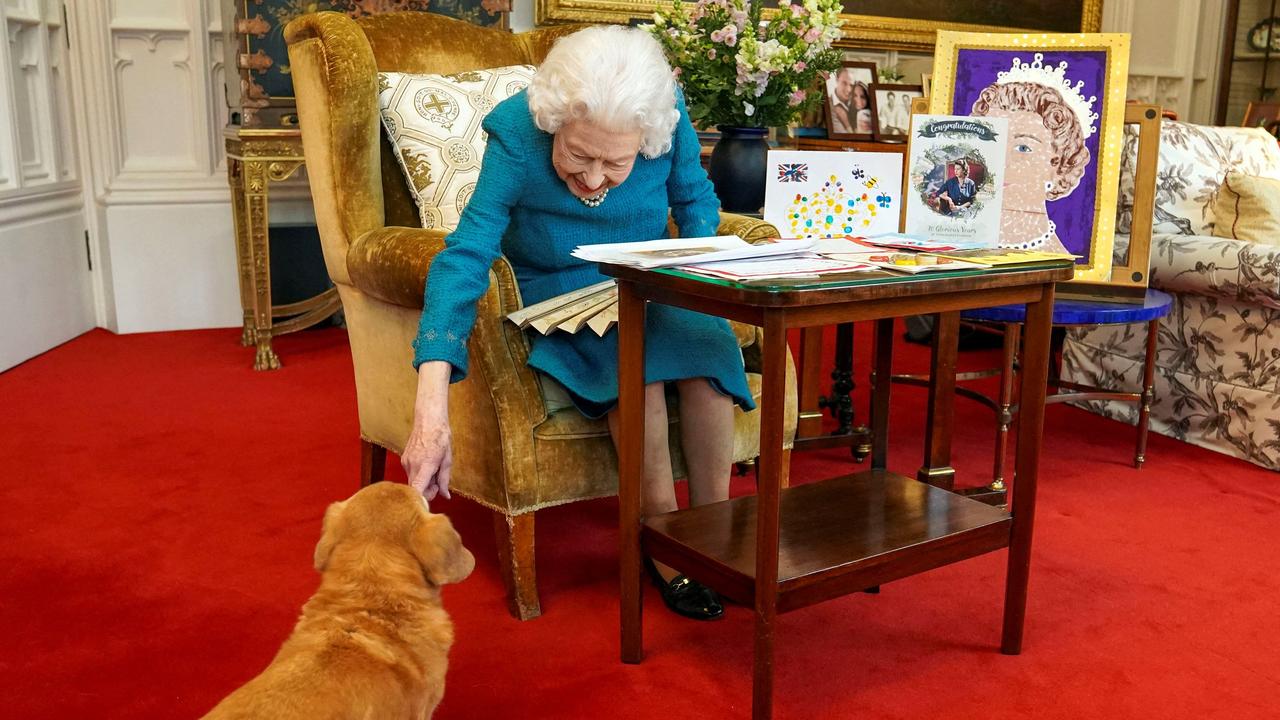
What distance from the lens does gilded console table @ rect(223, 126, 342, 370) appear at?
13.6ft

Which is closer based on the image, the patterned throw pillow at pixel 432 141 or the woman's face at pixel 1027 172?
the patterned throw pillow at pixel 432 141

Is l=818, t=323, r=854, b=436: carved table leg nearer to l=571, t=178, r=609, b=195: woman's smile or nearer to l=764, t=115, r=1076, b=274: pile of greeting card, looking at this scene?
l=764, t=115, r=1076, b=274: pile of greeting card

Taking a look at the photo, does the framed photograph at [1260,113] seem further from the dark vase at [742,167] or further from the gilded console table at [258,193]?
the gilded console table at [258,193]

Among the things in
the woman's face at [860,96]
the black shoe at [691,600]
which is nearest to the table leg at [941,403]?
the black shoe at [691,600]

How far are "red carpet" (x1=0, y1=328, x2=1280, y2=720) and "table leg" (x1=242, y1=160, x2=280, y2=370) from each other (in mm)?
775

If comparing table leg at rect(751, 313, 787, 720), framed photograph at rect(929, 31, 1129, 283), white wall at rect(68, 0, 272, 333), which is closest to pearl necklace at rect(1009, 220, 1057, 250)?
framed photograph at rect(929, 31, 1129, 283)

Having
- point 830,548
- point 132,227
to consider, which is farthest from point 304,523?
point 132,227

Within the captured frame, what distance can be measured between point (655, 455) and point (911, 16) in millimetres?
4346

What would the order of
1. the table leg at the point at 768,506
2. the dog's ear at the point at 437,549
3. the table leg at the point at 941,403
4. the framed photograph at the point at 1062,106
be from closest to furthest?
the dog's ear at the point at 437,549 < the table leg at the point at 768,506 < the table leg at the point at 941,403 < the framed photograph at the point at 1062,106

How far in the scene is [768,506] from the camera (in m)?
1.65

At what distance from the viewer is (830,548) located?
5.99 ft

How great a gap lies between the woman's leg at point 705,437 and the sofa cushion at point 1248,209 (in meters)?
2.20

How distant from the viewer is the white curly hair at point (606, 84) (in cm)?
191

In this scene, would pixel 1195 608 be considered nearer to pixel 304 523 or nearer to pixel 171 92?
pixel 304 523
